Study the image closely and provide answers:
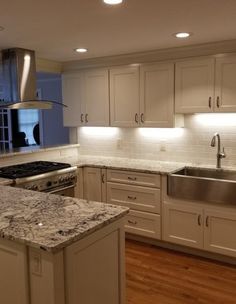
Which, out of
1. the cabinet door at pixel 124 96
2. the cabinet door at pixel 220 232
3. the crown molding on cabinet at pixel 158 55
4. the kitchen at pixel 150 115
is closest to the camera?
the kitchen at pixel 150 115

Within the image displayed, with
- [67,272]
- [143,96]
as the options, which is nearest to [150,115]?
[143,96]

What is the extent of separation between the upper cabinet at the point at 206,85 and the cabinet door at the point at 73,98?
1445mm

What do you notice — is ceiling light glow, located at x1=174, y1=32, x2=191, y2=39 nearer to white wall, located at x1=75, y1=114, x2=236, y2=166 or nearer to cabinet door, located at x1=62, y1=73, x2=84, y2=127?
white wall, located at x1=75, y1=114, x2=236, y2=166

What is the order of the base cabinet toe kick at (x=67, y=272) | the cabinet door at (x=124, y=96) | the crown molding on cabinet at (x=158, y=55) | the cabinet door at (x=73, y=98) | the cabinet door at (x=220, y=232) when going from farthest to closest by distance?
the cabinet door at (x=73, y=98) < the cabinet door at (x=124, y=96) < the crown molding on cabinet at (x=158, y=55) < the cabinet door at (x=220, y=232) < the base cabinet toe kick at (x=67, y=272)

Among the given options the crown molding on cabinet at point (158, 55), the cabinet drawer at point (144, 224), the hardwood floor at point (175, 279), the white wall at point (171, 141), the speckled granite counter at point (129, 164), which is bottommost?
the hardwood floor at point (175, 279)

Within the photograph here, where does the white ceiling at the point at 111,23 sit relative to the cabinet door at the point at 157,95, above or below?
above

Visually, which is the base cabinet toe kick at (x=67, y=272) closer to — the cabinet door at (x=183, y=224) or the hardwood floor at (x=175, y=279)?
the hardwood floor at (x=175, y=279)

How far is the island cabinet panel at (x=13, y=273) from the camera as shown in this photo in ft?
5.03

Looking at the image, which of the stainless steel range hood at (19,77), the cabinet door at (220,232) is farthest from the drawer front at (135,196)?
the stainless steel range hood at (19,77)

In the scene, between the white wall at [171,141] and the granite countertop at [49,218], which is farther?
the white wall at [171,141]

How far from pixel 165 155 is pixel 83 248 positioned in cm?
256

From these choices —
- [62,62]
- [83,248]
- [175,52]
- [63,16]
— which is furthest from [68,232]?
[62,62]

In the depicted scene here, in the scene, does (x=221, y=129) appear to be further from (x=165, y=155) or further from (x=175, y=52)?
(x=175, y=52)

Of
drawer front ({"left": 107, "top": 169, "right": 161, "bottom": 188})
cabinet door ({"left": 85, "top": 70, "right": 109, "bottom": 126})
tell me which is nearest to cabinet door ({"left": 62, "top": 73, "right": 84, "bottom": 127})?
cabinet door ({"left": 85, "top": 70, "right": 109, "bottom": 126})
